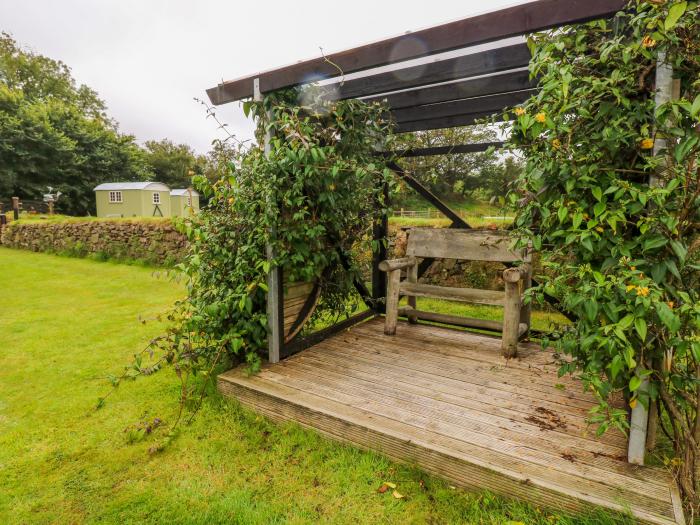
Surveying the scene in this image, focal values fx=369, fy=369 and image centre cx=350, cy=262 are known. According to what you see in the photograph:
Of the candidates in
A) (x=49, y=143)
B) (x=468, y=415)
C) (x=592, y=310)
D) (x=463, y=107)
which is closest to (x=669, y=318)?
(x=592, y=310)

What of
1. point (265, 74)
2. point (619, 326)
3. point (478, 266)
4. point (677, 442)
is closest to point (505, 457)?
point (677, 442)

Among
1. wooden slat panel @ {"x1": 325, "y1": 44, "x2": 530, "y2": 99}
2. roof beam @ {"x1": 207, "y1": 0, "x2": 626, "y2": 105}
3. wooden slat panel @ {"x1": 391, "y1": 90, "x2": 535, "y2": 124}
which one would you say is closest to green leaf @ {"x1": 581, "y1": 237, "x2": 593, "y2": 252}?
roof beam @ {"x1": 207, "y1": 0, "x2": 626, "y2": 105}

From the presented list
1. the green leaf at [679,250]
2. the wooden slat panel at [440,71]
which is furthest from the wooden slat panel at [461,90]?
the green leaf at [679,250]

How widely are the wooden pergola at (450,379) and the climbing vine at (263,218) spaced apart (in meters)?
0.14

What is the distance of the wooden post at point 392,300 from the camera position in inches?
132

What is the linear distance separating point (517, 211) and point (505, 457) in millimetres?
1102

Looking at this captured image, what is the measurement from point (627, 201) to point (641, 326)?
0.43 meters

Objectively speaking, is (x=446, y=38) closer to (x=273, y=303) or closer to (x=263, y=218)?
(x=263, y=218)

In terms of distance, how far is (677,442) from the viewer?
1463 mm

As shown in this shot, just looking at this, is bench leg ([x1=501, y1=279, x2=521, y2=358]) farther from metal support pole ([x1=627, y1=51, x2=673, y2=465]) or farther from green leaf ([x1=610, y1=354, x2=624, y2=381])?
green leaf ([x1=610, y1=354, x2=624, y2=381])

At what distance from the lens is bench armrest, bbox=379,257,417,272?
3283 mm

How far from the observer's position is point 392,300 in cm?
337

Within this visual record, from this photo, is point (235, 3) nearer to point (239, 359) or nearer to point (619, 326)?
point (239, 359)

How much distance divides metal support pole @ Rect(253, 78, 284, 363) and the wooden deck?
15 cm
